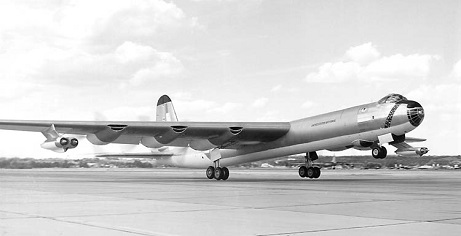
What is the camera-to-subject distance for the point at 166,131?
29734 millimetres

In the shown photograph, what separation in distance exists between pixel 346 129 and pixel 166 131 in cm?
968

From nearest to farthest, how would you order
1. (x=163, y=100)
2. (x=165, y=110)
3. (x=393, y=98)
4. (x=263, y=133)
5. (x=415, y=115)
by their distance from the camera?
(x=415, y=115)
(x=393, y=98)
(x=263, y=133)
(x=165, y=110)
(x=163, y=100)

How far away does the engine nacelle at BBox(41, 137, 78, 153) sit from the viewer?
2727cm

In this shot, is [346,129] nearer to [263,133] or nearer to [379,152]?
[379,152]

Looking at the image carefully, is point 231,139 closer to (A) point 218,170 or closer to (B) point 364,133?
(A) point 218,170

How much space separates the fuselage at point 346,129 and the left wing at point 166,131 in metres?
0.71

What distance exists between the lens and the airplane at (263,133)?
86.5 ft

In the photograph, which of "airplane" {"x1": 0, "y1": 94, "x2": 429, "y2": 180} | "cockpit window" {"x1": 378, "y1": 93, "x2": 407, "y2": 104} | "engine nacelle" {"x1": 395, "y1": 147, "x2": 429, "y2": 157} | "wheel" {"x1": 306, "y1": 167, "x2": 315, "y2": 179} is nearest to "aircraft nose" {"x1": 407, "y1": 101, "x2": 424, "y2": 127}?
"airplane" {"x1": 0, "y1": 94, "x2": 429, "y2": 180}

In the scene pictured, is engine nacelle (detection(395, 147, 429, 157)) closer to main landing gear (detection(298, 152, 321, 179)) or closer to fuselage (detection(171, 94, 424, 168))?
fuselage (detection(171, 94, 424, 168))

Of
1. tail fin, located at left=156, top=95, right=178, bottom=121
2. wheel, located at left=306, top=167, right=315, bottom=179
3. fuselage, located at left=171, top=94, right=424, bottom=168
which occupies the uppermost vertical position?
tail fin, located at left=156, top=95, right=178, bottom=121

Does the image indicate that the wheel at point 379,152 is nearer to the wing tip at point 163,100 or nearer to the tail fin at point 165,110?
the tail fin at point 165,110

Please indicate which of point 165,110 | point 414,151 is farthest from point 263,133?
point 165,110

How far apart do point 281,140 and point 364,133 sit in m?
5.73

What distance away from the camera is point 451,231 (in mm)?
7930
